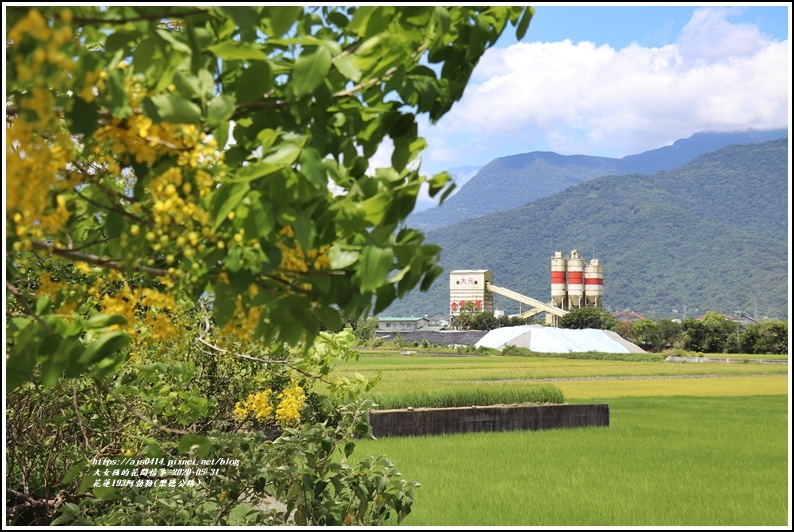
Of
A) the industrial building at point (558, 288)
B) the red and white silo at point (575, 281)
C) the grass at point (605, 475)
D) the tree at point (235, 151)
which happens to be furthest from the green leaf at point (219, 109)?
the red and white silo at point (575, 281)

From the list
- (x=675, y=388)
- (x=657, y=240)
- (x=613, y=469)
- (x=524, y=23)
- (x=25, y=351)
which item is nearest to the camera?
(x=25, y=351)

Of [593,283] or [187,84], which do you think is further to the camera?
[593,283]

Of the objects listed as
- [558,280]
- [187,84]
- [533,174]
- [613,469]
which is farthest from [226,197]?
[533,174]

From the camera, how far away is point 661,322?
43.8m

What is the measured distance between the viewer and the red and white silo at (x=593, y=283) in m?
59.0

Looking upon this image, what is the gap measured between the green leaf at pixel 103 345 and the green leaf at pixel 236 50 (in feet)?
1.45

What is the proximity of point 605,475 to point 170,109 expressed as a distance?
338 inches

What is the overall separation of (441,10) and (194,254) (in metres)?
0.52

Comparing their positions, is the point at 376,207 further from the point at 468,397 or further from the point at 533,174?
the point at 533,174

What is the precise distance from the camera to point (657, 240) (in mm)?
100875

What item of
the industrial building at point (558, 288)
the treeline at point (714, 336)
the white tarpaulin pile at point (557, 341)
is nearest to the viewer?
the treeline at point (714, 336)

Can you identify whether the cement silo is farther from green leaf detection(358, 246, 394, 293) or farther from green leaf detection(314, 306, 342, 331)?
green leaf detection(358, 246, 394, 293)

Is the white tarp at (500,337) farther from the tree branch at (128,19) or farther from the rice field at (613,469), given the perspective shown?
the tree branch at (128,19)

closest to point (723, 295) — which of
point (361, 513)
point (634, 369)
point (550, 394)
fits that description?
point (634, 369)
